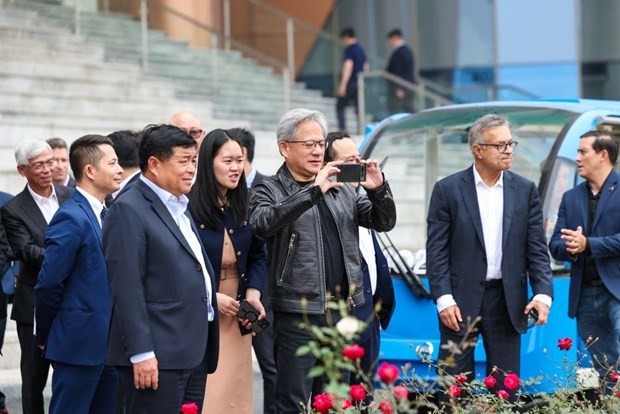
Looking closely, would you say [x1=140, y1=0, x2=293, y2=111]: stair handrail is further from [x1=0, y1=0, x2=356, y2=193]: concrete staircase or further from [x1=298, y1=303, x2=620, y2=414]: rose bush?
[x1=298, y1=303, x2=620, y2=414]: rose bush

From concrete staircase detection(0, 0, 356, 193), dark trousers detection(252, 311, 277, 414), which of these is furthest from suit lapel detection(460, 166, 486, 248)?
concrete staircase detection(0, 0, 356, 193)

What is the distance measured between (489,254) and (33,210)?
2.87 metres

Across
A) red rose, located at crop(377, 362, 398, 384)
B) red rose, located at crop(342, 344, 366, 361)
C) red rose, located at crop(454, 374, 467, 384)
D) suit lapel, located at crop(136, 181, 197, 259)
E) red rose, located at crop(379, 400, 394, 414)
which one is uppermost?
suit lapel, located at crop(136, 181, 197, 259)

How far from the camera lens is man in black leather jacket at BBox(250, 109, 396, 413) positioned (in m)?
6.33

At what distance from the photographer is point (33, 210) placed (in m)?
7.94

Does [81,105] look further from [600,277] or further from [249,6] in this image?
[600,277]

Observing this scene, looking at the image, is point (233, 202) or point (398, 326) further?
point (398, 326)

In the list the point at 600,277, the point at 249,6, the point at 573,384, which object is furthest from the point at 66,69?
the point at 573,384

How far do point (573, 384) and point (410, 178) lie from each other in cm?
356

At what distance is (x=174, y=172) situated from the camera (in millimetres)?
5820

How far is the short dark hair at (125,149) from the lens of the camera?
25.3 ft

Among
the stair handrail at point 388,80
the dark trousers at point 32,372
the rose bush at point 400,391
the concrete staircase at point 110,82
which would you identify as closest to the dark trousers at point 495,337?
the rose bush at point 400,391

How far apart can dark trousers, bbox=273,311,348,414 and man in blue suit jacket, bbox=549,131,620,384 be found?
7.29 ft

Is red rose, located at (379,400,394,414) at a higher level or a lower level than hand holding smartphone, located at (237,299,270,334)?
lower
